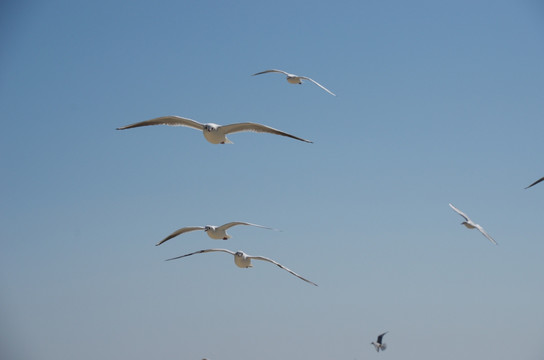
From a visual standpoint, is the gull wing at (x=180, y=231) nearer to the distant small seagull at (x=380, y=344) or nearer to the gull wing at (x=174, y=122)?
the gull wing at (x=174, y=122)

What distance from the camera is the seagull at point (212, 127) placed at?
80.8 feet

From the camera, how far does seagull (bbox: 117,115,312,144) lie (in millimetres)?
24641

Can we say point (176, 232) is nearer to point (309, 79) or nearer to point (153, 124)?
point (153, 124)

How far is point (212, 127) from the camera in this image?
24.8 meters

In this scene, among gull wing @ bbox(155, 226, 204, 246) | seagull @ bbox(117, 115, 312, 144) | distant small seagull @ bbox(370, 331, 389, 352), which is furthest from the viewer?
distant small seagull @ bbox(370, 331, 389, 352)

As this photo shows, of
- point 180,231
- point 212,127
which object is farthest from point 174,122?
point 180,231

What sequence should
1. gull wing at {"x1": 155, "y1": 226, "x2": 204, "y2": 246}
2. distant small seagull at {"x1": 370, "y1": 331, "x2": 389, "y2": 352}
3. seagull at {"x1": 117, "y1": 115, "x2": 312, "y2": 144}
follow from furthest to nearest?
1. distant small seagull at {"x1": 370, "y1": 331, "x2": 389, "y2": 352}
2. gull wing at {"x1": 155, "y1": 226, "x2": 204, "y2": 246}
3. seagull at {"x1": 117, "y1": 115, "x2": 312, "y2": 144}

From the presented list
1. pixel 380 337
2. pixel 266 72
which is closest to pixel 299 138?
pixel 266 72

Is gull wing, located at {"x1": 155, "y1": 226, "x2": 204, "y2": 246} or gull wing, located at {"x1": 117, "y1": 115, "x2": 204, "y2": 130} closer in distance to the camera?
gull wing, located at {"x1": 117, "y1": 115, "x2": 204, "y2": 130}

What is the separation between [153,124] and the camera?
2545 cm

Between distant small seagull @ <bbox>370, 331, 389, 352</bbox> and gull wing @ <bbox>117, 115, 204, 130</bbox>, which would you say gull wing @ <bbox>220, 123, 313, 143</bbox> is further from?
distant small seagull @ <bbox>370, 331, 389, 352</bbox>

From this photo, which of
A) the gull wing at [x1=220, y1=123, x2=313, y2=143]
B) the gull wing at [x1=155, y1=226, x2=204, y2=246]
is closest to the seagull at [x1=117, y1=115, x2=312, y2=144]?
the gull wing at [x1=220, y1=123, x2=313, y2=143]

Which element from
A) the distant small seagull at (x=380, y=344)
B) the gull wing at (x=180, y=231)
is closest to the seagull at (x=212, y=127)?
the gull wing at (x=180, y=231)

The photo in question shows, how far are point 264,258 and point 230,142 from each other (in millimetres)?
5572
